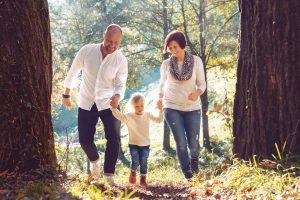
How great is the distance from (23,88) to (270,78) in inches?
98.4

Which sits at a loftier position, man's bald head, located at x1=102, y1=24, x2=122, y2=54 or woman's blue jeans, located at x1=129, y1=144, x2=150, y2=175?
man's bald head, located at x1=102, y1=24, x2=122, y2=54

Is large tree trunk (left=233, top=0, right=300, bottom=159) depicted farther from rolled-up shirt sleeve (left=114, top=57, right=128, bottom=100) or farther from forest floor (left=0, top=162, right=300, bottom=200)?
rolled-up shirt sleeve (left=114, top=57, right=128, bottom=100)

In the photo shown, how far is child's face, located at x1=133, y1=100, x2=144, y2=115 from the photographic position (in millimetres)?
6395

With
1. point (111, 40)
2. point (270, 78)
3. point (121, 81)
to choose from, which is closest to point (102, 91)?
point (121, 81)

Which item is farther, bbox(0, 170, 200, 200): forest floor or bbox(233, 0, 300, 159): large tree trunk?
bbox(233, 0, 300, 159): large tree trunk

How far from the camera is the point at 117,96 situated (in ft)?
18.2

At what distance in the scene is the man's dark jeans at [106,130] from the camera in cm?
562

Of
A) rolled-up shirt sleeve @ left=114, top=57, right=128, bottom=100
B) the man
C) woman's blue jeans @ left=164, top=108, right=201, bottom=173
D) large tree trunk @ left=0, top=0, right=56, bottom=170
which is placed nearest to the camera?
large tree trunk @ left=0, top=0, right=56, bottom=170

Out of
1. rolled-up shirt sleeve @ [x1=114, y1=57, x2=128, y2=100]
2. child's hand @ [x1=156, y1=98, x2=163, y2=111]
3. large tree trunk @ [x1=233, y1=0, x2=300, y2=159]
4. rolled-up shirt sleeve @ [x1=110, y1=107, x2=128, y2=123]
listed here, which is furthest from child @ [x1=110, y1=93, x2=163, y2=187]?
large tree trunk @ [x1=233, y1=0, x2=300, y2=159]

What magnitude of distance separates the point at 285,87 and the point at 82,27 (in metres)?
16.1

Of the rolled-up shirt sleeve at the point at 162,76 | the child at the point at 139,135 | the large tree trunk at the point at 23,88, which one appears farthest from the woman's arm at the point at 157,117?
the large tree trunk at the point at 23,88

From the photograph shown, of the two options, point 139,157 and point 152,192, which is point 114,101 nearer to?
point 152,192

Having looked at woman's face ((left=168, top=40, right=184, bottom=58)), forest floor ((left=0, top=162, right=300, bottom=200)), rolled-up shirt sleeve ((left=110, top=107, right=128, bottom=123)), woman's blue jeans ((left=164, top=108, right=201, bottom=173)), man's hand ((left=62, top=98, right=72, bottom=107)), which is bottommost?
forest floor ((left=0, top=162, right=300, bottom=200))

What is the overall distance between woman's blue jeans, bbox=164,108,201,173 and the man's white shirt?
80 cm
